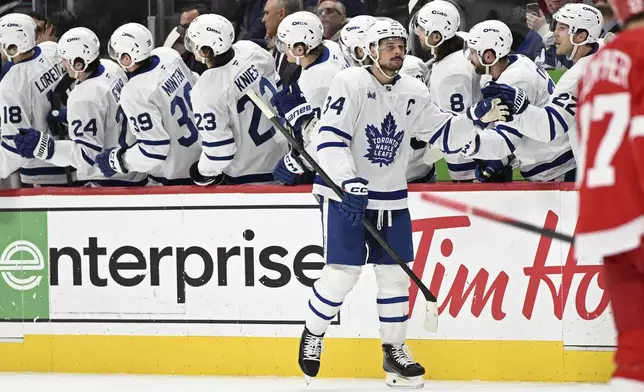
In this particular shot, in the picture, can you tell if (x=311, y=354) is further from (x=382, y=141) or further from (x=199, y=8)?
(x=199, y=8)

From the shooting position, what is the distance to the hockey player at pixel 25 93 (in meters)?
5.87

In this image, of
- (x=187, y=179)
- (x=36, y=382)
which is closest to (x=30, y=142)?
(x=187, y=179)

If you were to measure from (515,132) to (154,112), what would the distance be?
5.34 ft

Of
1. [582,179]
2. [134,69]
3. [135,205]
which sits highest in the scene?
[582,179]

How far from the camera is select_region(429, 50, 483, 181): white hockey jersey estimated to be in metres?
5.61

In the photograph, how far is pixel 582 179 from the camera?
287 centimetres

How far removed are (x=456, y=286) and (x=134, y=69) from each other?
1793mm

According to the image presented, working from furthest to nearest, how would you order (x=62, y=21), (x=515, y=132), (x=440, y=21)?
1. (x=62, y=21)
2. (x=440, y=21)
3. (x=515, y=132)

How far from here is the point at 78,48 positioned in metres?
5.82

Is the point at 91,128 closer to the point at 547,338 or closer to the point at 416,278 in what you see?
the point at 416,278

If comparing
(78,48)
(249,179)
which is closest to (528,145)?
(249,179)

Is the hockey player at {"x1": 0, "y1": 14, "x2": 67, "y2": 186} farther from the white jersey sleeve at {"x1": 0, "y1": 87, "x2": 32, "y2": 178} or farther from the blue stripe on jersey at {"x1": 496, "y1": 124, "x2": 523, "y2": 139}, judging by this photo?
the blue stripe on jersey at {"x1": 496, "y1": 124, "x2": 523, "y2": 139}

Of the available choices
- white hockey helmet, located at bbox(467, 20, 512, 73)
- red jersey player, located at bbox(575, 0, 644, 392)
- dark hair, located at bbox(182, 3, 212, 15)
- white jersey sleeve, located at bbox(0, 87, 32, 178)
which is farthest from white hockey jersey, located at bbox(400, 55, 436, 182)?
red jersey player, located at bbox(575, 0, 644, 392)

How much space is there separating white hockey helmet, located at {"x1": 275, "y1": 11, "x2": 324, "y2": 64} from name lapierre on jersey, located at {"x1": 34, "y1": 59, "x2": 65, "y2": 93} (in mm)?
1203
